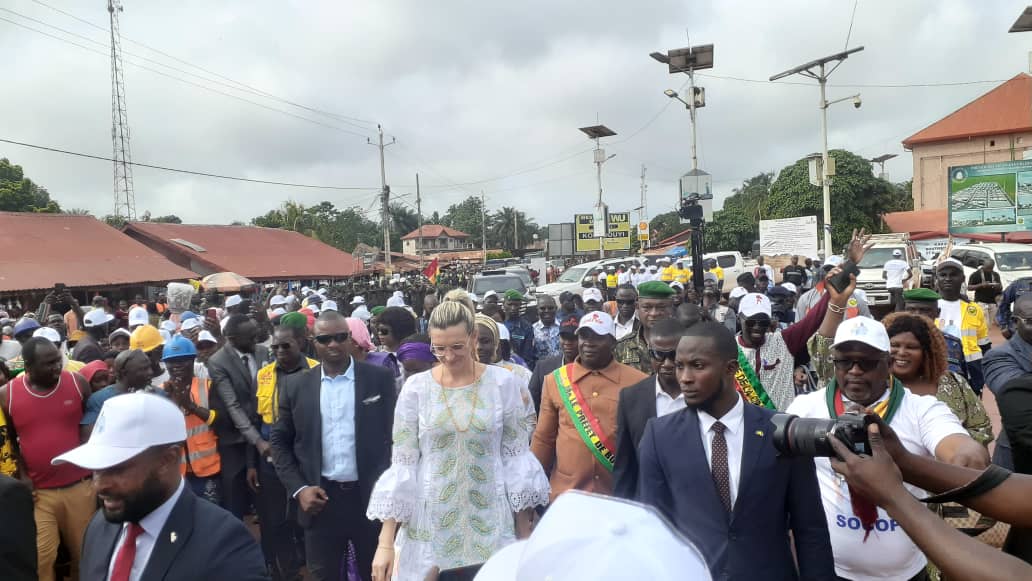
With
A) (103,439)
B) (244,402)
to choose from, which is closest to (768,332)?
(244,402)

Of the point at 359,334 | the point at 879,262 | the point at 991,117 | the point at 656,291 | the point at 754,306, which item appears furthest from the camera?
the point at 991,117

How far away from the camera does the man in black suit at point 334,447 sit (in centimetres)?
417

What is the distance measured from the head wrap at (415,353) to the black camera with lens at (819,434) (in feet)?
11.6

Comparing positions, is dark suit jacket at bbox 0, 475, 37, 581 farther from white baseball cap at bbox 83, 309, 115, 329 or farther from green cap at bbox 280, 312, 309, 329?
white baseball cap at bbox 83, 309, 115, 329

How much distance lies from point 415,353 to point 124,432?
122 inches

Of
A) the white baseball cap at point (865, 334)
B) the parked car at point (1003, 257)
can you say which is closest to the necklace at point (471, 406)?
the white baseball cap at point (865, 334)

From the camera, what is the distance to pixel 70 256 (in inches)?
1068

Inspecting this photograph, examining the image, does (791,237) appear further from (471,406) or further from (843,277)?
(471,406)

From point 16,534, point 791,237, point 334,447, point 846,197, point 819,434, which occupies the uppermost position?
point 846,197

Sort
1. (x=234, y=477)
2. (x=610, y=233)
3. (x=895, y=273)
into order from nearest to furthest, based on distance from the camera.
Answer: (x=234, y=477), (x=895, y=273), (x=610, y=233)

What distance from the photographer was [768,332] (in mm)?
5824

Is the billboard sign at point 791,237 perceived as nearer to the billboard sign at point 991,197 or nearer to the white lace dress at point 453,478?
the billboard sign at point 991,197

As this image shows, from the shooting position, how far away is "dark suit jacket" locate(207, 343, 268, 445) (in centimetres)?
516

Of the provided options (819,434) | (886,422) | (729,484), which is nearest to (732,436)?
(729,484)
